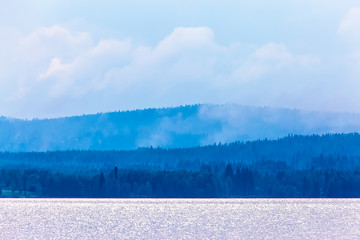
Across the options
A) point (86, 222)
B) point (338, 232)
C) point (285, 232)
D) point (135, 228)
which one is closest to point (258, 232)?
point (285, 232)

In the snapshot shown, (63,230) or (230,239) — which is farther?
(63,230)

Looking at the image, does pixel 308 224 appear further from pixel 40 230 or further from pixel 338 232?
pixel 40 230

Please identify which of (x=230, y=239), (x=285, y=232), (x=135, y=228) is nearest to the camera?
(x=230, y=239)

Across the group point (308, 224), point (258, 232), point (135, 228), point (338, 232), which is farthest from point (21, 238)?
point (308, 224)

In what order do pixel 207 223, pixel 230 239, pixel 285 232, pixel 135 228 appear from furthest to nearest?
pixel 207 223, pixel 135 228, pixel 285 232, pixel 230 239

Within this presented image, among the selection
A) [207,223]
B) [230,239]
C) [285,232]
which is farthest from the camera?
[207,223]

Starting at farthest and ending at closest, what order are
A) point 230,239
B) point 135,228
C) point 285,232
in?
point 135,228
point 285,232
point 230,239

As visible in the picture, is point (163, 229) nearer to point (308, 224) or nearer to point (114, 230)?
point (114, 230)

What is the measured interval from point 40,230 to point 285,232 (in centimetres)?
3872

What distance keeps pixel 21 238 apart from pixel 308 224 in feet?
188

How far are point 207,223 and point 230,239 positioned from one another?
120ft

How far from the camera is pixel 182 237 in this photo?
4338 inches

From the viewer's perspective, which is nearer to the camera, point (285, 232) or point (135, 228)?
point (285, 232)

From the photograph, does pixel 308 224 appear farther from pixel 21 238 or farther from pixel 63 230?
pixel 21 238
